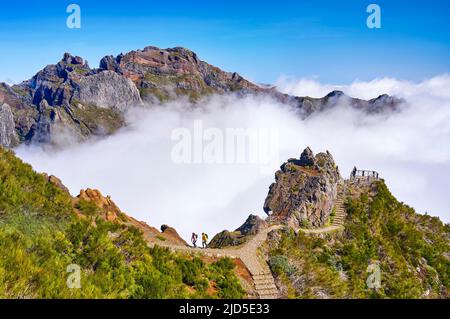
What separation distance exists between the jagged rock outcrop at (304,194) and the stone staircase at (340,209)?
3.12 ft

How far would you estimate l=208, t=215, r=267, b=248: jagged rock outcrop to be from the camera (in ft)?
130

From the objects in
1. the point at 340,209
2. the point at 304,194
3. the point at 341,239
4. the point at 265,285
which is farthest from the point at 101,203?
the point at 340,209

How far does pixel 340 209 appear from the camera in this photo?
53.2 m

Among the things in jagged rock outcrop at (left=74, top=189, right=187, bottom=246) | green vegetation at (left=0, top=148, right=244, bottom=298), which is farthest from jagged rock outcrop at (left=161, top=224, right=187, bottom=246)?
green vegetation at (left=0, top=148, right=244, bottom=298)

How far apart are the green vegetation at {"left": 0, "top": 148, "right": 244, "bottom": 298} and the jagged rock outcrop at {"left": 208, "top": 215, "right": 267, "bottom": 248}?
33.1 ft

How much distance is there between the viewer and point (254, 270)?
1185 inches

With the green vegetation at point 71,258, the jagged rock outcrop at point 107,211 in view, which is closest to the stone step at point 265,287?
the green vegetation at point 71,258

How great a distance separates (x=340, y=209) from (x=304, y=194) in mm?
6861

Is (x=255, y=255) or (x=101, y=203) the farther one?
(x=101, y=203)

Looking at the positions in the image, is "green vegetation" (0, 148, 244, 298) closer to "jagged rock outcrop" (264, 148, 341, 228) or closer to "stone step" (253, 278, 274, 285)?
"stone step" (253, 278, 274, 285)

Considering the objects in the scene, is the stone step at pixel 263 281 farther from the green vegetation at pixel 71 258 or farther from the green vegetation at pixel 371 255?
the green vegetation at pixel 71 258

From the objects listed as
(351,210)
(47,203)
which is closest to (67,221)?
(47,203)

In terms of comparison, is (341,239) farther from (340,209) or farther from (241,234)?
(241,234)
